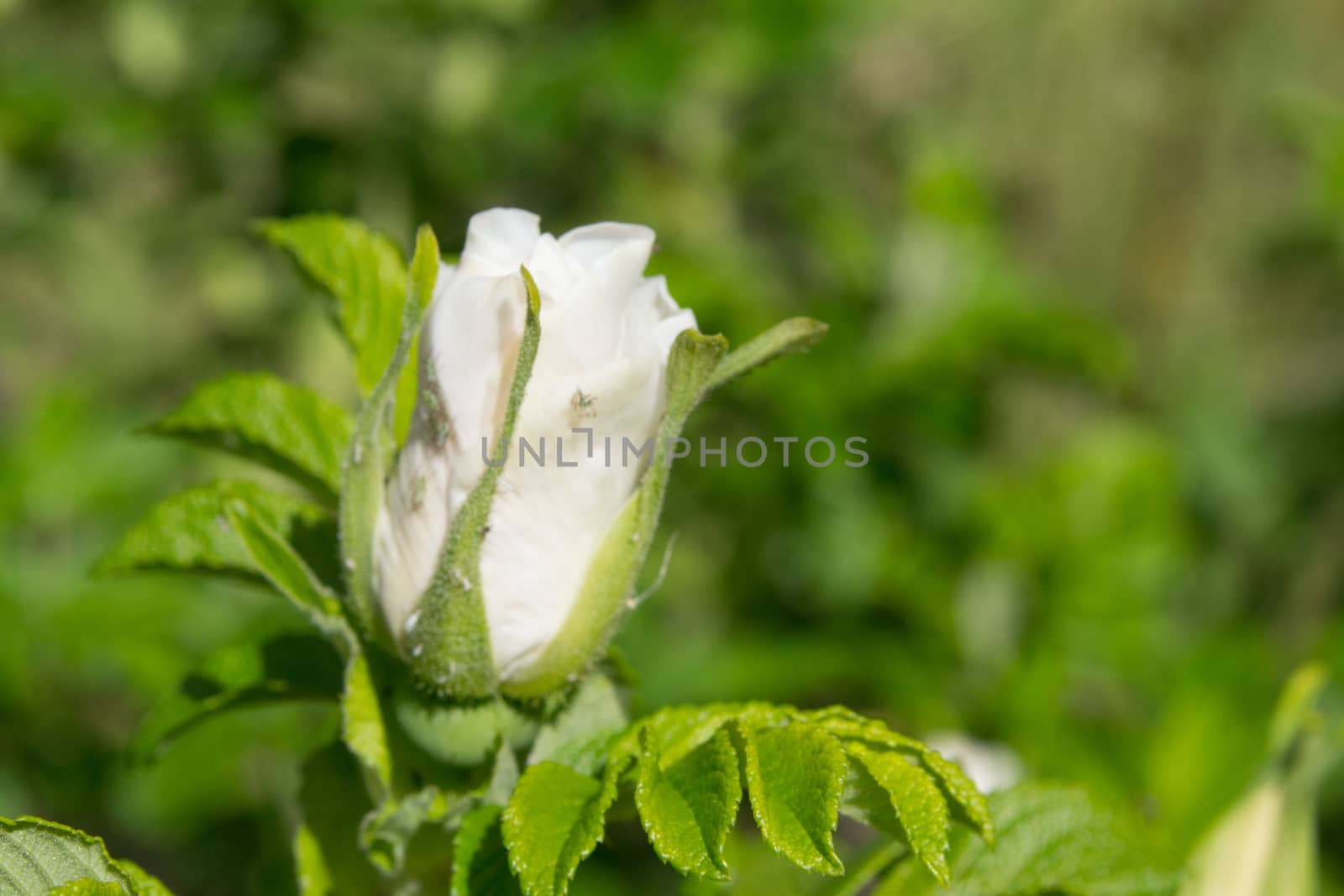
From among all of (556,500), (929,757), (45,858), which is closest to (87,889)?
(45,858)

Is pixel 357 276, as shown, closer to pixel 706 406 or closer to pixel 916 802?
pixel 916 802

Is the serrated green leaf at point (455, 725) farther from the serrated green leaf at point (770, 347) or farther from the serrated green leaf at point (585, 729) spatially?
the serrated green leaf at point (770, 347)

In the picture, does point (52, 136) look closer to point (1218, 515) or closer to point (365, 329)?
point (365, 329)

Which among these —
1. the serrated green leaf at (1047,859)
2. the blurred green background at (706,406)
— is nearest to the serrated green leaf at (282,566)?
the serrated green leaf at (1047,859)

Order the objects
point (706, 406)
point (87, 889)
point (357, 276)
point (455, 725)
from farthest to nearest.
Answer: point (706, 406) < point (357, 276) < point (455, 725) < point (87, 889)

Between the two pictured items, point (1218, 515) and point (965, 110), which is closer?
point (1218, 515)

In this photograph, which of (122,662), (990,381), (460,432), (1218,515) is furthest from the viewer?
(1218,515)

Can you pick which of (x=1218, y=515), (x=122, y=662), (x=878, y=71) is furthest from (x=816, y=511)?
(x=878, y=71)
